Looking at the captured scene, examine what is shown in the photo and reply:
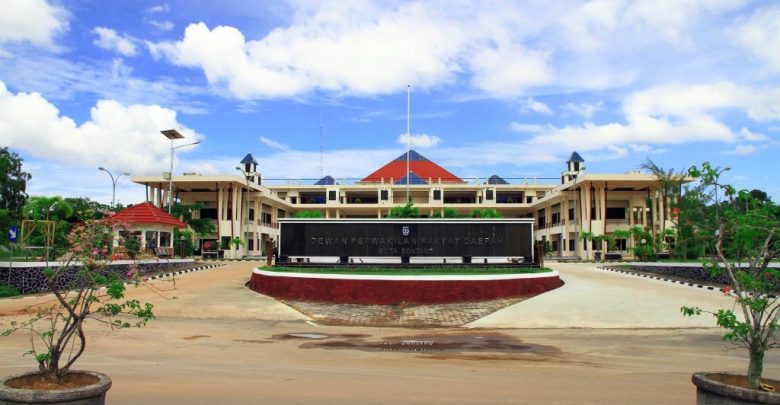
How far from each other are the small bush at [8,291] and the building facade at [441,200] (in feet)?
92.1

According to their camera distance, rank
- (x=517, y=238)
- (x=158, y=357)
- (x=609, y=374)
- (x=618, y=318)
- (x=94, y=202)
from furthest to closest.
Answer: (x=94, y=202)
(x=517, y=238)
(x=618, y=318)
(x=158, y=357)
(x=609, y=374)

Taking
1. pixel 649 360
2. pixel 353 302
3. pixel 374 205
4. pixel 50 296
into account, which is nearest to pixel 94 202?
pixel 374 205

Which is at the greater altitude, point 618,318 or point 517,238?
point 517,238

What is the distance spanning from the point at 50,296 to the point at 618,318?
2084cm

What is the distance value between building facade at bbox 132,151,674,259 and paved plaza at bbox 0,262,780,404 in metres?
32.9

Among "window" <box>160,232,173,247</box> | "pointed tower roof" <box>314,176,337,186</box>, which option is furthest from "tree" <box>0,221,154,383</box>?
"pointed tower roof" <box>314,176,337,186</box>

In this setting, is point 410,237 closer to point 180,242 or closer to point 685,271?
point 685,271

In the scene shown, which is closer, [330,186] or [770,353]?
[770,353]

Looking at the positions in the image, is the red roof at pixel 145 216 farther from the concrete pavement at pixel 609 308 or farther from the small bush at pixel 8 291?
the concrete pavement at pixel 609 308

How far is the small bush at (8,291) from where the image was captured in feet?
69.5

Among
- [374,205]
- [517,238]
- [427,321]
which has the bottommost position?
A: [427,321]

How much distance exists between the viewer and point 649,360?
442 inches

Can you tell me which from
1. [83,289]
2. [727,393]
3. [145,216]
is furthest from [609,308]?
[145,216]

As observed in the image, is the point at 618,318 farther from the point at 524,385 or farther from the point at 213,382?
the point at 213,382
